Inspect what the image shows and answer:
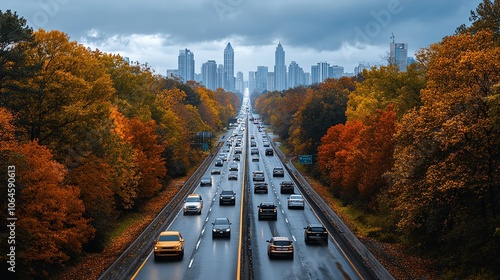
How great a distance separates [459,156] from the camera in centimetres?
2664

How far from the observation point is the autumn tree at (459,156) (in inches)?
1017

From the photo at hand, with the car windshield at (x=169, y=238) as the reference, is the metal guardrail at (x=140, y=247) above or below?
below

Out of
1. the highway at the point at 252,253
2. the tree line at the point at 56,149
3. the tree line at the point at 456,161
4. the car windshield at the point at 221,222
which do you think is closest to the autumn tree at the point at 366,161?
the highway at the point at 252,253

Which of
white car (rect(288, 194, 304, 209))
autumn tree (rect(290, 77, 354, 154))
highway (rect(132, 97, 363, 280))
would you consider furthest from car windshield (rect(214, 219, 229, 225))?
autumn tree (rect(290, 77, 354, 154))

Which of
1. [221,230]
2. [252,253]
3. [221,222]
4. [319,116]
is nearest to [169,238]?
[252,253]

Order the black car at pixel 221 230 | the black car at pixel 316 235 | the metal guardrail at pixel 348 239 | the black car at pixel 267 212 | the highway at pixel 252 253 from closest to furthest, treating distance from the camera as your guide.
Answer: the highway at pixel 252 253 < the metal guardrail at pixel 348 239 < the black car at pixel 316 235 < the black car at pixel 221 230 < the black car at pixel 267 212

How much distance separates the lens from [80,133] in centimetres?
3838

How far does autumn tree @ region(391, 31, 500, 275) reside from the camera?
84.7 ft

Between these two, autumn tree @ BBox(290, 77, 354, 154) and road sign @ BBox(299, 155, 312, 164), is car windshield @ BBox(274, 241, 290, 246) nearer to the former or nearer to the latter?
road sign @ BBox(299, 155, 312, 164)

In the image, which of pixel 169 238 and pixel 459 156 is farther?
pixel 169 238

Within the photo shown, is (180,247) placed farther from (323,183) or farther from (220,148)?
(220,148)

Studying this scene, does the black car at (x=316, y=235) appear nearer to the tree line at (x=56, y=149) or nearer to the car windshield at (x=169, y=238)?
the car windshield at (x=169, y=238)

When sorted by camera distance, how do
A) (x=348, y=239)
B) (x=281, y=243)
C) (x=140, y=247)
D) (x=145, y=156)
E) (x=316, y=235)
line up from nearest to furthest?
(x=281, y=243)
(x=140, y=247)
(x=316, y=235)
(x=348, y=239)
(x=145, y=156)

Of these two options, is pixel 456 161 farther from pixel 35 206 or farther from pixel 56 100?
pixel 56 100
